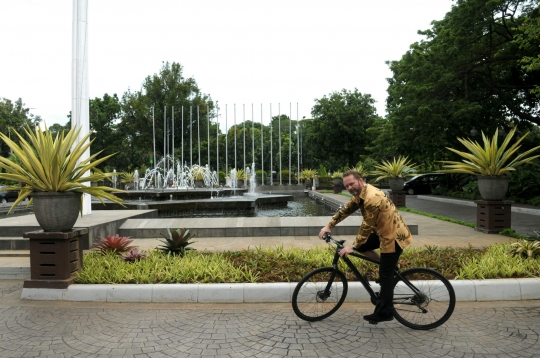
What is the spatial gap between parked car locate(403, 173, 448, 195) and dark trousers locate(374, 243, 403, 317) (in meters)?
27.6

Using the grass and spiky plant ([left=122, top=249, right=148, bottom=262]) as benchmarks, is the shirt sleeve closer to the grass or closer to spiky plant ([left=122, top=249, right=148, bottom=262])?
the grass

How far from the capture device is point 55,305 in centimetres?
580

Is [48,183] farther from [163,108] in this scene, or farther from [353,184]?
[163,108]

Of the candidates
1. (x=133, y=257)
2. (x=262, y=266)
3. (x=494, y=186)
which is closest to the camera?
(x=262, y=266)

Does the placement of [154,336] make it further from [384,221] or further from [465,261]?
[465,261]

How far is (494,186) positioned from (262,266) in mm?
7754

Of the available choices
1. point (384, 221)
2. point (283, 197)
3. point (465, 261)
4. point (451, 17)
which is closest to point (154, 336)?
point (384, 221)

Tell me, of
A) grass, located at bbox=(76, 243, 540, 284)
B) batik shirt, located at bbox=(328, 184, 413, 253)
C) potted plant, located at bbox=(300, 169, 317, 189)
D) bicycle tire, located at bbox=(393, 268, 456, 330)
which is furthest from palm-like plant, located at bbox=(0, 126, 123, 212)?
potted plant, located at bbox=(300, 169, 317, 189)

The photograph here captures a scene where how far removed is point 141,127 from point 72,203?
50.5m

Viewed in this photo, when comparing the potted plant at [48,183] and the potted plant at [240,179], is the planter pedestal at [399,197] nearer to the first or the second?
the potted plant at [48,183]

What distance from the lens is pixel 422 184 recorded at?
3103 centimetres

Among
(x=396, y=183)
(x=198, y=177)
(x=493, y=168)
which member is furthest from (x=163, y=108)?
(x=493, y=168)

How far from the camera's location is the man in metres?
4.56

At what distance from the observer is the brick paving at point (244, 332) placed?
13.6 feet
